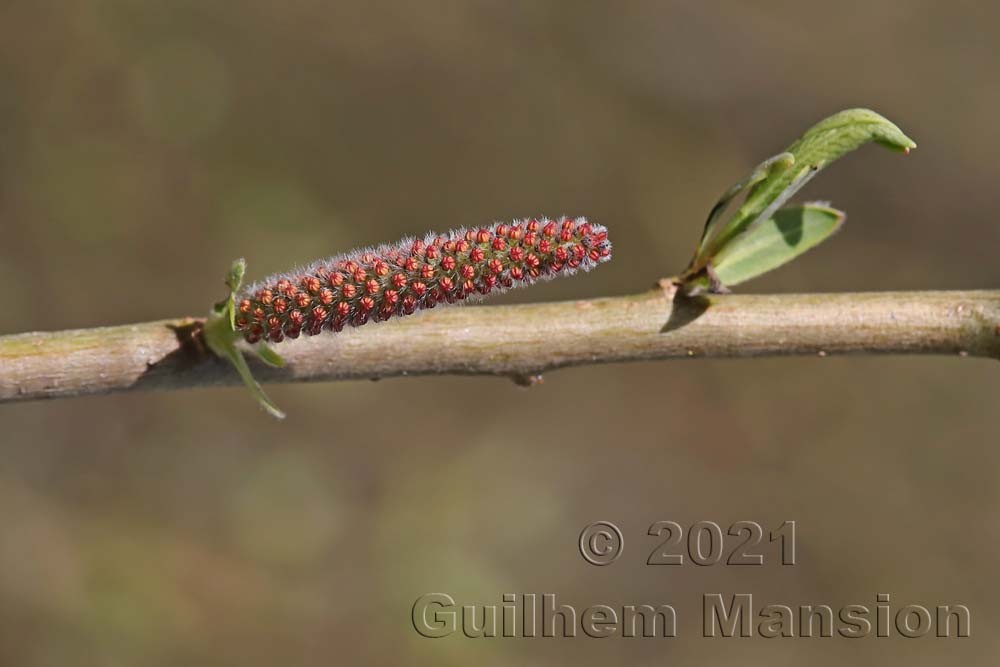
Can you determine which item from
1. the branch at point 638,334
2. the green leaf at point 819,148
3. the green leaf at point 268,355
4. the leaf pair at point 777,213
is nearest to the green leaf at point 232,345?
the green leaf at point 268,355

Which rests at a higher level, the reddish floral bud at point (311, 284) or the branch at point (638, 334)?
the branch at point (638, 334)

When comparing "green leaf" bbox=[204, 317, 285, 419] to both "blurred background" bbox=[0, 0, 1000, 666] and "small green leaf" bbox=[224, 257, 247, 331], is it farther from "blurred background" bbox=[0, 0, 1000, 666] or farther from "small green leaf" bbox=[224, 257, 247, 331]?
"blurred background" bbox=[0, 0, 1000, 666]

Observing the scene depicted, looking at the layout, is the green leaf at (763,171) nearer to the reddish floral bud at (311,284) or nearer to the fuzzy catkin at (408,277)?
the fuzzy catkin at (408,277)

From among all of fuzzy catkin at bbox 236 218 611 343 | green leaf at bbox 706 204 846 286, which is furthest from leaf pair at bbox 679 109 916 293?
fuzzy catkin at bbox 236 218 611 343

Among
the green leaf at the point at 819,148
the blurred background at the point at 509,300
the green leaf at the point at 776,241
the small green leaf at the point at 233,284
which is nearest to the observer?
the small green leaf at the point at 233,284

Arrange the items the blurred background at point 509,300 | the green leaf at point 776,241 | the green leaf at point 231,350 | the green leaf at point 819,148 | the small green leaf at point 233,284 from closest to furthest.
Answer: the small green leaf at point 233,284, the green leaf at point 231,350, the green leaf at point 819,148, the green leaf at point 776,241, the blurred background at point 509,300

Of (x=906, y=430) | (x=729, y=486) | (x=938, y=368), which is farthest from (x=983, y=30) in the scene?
(x=729, y=486)
